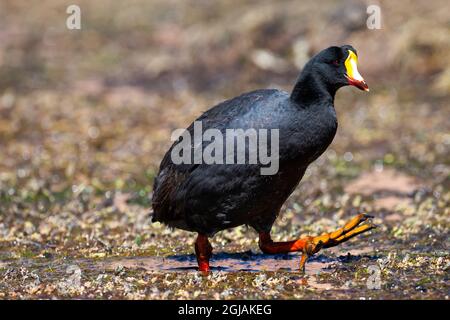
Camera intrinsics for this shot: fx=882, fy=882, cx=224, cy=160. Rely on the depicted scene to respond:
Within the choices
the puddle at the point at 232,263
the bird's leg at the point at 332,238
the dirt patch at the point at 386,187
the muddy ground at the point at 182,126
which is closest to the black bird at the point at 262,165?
the bird's leg at the point at 332,238

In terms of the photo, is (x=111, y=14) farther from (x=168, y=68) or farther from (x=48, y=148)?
(x=48, y=148)

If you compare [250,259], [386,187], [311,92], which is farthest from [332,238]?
[386,187]

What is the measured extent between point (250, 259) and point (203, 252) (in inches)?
33.2

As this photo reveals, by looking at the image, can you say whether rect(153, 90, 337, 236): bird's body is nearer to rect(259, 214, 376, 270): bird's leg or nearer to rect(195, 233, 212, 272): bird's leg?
rect(195, 233, 212, 272): bird's leg

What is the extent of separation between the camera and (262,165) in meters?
8.07

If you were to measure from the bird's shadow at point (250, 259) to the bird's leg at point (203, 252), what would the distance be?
0.68ft

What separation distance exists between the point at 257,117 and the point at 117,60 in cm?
1329

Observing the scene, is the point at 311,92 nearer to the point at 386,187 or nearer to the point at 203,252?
the point at 203,252

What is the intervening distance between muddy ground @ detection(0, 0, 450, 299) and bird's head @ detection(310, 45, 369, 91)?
6.03 feet

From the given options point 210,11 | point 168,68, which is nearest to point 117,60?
point 168,68

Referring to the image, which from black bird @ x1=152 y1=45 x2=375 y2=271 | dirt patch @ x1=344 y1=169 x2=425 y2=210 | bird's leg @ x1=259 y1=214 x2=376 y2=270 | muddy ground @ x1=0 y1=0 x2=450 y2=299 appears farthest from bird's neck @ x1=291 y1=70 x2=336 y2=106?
dirt patch @ x1=344 y1=169 x2=425 y2=210

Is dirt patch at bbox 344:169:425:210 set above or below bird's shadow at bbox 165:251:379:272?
above

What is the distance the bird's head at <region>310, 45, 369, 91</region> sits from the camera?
826cm

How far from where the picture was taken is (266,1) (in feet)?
73.9
